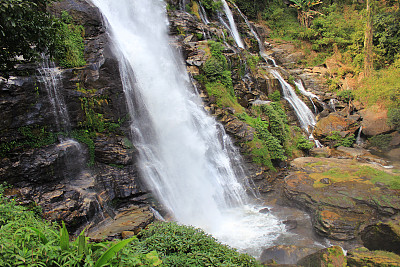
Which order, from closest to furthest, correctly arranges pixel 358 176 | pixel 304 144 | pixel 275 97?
pixel 358 176
pixel 304 144
pixel 275 97

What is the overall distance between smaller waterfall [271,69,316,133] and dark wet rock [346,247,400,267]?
12071 mm

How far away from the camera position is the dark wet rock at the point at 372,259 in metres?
5.98

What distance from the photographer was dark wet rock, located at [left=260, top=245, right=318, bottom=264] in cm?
696

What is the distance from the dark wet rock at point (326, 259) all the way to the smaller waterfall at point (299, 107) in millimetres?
12528

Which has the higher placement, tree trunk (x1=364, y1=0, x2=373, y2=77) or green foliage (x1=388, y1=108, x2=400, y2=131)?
tree trunk (x1=364, y1=0, x2=373, y2=77)

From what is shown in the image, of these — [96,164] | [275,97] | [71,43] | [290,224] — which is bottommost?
[290,224]

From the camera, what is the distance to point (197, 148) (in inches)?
469

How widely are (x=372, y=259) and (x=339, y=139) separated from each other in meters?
12.1

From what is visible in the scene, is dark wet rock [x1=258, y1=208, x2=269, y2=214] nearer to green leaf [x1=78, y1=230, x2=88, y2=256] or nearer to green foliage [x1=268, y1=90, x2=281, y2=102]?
green leaf [x1=78, y1=230, x2=88, y2=256]

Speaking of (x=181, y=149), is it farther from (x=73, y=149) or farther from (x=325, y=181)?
(x=325, y=181)

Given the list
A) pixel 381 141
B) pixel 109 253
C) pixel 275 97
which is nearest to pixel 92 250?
pixel 109 253

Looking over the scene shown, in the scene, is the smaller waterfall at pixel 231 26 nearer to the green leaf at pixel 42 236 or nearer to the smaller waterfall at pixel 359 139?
the smaller waterfall at pixel 359 139

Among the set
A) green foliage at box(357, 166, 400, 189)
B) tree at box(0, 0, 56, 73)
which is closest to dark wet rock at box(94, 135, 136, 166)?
tree at box(0, 0, 56, 73)

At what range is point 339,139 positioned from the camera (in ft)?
54.5
